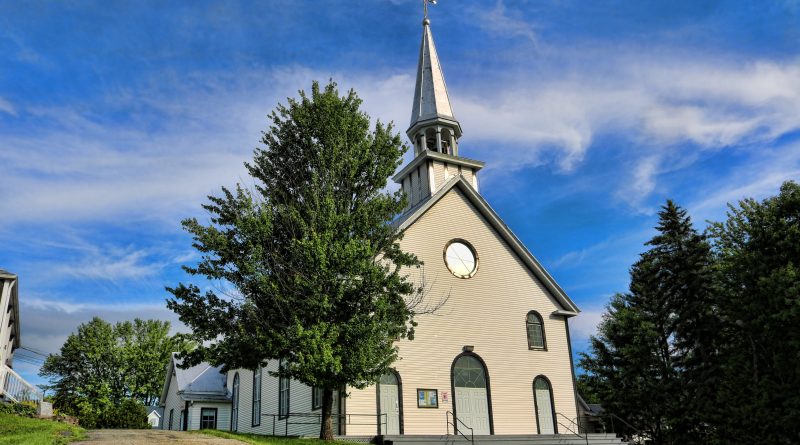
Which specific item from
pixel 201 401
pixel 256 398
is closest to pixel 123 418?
pixel 201 401

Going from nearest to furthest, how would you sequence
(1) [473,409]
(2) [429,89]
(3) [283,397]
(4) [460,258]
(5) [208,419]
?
(1) [473,409], (4) [460,258], (3) [283,397], (2) [429,89], (5) [208,419]

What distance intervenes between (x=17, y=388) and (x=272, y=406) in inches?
407

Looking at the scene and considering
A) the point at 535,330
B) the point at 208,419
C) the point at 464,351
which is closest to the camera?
the point at 464,351

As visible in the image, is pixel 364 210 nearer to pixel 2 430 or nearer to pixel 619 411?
pixel 2 430

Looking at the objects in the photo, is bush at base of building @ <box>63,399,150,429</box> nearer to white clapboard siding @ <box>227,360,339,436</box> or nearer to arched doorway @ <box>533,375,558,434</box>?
white clapboard siding @ <box>227,360,339,436</box>

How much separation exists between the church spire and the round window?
6010mm

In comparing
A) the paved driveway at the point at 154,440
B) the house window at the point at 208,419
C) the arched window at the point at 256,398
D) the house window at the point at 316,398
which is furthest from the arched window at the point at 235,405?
the paved driveway at the point at 154,440

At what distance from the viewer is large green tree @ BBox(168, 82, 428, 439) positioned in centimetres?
1669

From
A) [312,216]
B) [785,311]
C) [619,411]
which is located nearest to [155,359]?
[619,411]

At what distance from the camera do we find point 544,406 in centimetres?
2431

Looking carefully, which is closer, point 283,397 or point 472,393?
point 472,393

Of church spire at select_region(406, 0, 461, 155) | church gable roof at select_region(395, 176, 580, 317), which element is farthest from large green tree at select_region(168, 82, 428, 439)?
church spire at select_region(406, 0, 461, 155)

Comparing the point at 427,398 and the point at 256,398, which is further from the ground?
the point at 256,398

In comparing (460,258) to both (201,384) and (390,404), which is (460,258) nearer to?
(390,404)
